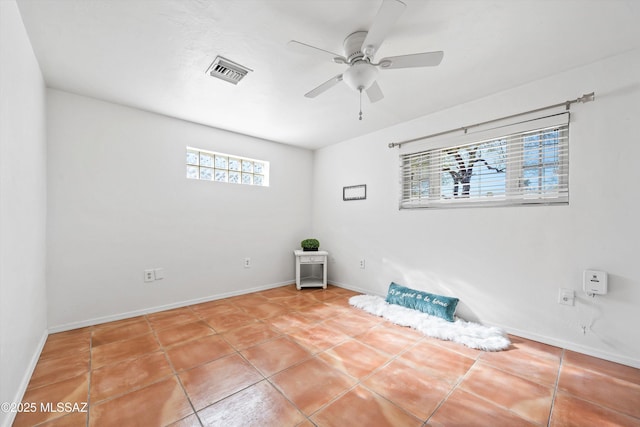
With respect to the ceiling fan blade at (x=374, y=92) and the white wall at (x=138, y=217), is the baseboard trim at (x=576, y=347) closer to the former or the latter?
the ceiling fan blade at (x=374, y=92)

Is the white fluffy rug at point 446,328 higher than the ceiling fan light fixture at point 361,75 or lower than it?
lower

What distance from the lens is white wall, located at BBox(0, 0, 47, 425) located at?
4.36ft

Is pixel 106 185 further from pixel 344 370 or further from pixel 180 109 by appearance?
pixel 344 370

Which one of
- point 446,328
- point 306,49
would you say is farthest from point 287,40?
point 446,328

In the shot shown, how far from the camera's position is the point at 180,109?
2914 millimetres

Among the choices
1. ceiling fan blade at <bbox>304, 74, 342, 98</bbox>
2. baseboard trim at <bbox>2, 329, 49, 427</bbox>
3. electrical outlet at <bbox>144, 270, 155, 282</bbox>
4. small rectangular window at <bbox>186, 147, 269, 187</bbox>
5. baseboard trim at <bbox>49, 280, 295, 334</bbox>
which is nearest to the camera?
baseboard trim at <bbox>2, 329, 49, 427</bbox>

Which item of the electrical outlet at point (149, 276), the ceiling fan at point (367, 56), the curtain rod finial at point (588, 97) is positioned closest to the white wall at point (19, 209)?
the electrical outlet at point (149, 276)

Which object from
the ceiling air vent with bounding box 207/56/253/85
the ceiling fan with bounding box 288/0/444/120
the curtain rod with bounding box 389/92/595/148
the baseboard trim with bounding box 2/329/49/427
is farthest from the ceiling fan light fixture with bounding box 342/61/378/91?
the baseboard trim with bounding box 2/329/49/427

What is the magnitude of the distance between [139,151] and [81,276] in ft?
4.72

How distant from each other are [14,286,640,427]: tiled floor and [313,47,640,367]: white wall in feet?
0.96

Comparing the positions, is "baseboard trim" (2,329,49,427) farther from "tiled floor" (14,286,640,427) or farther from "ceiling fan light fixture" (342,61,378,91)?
"ceiling fan light fixture" (342,61,378,91)

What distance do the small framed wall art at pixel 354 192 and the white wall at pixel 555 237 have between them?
1.48 ft

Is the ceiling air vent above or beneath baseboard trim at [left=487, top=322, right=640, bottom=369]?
above

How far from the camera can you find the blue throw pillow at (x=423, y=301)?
8.77ft
